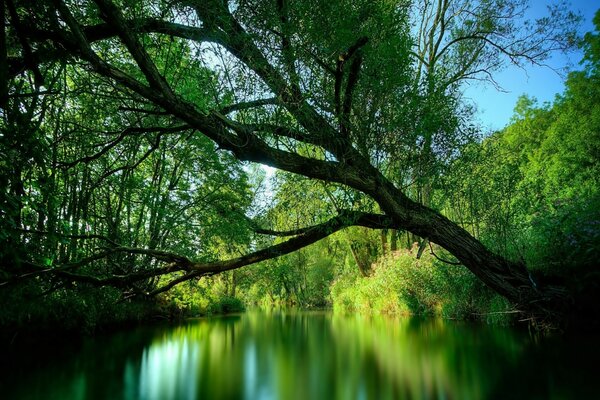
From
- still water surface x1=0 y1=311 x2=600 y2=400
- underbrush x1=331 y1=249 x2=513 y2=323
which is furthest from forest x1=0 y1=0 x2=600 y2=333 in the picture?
still water surface x1=0 y1=311 x2=600 y2=400

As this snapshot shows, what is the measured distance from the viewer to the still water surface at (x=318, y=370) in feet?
12.0

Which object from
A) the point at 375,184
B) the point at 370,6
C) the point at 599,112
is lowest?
the point at 375,184

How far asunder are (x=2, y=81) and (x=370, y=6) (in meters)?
4.20

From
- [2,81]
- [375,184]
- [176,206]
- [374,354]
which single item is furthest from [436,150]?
[176,206]

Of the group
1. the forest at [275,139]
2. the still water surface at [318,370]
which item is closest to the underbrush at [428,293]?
the forest at [275,139]

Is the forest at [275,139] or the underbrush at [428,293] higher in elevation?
the forest at [275,139]

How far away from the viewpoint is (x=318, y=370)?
4.97 m

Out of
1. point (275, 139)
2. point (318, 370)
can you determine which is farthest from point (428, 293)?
point (275, 139)

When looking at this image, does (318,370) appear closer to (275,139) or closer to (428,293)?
(275,139)

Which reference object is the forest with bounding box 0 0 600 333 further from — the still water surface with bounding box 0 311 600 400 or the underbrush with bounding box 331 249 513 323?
the still water surface with bounding box 0 311 600 400

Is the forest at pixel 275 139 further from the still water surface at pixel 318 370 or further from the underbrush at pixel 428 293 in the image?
the still water surface at pixel 318 370

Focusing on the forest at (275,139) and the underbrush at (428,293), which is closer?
the forest at (275,139)

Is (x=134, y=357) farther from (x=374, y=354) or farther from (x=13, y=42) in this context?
(x=13, y=42)

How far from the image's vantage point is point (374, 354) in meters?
6.15
